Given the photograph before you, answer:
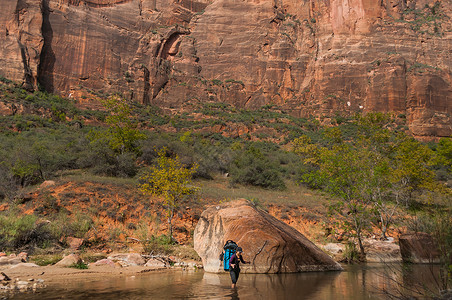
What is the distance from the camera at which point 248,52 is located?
2921 inches

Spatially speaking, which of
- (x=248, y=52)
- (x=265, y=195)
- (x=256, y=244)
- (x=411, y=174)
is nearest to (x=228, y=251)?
(x=256, y=244)

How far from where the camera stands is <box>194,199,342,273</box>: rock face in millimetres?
8984

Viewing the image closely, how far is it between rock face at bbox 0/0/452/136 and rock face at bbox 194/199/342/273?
5686 cm

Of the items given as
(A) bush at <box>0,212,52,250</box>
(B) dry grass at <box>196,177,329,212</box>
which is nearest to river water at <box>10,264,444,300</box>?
(A) bush at <box>0,212,52,250</box>

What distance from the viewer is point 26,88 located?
5147 centimetres

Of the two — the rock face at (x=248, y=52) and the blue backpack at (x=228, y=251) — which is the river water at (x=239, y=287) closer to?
the blue backpack at (x=228, y=251)

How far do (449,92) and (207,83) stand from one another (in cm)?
5271

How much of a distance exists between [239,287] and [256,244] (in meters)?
2.00

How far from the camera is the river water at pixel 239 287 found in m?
6.22

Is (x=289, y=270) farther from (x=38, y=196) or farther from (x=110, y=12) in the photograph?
(x=110, y=12)

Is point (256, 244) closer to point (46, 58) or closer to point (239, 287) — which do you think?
point (239, 287)

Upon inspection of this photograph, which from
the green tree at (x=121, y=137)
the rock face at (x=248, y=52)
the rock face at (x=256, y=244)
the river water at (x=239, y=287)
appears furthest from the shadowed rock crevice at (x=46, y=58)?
the river water at (x=239, y=287)

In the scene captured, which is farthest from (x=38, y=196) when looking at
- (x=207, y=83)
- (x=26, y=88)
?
(x=207, y=83)

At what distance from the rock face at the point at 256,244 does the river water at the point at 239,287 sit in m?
0.34
